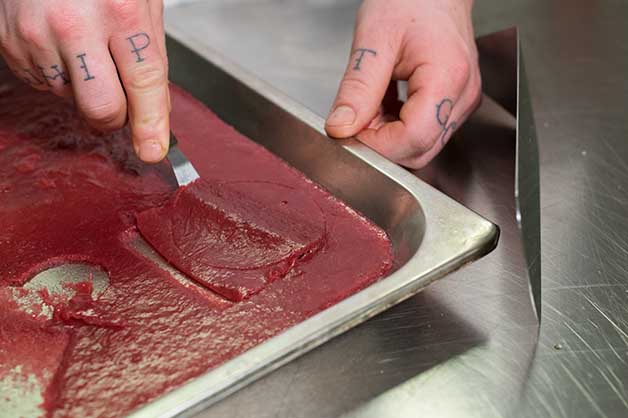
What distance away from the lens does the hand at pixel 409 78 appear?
1.38 m

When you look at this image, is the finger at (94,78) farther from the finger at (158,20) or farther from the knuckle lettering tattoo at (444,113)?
the knuckle lettering tattoo at (444,113)

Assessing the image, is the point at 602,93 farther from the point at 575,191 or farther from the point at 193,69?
the point at 193,69

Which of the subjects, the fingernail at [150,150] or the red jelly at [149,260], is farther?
the fingernail at [150,150]

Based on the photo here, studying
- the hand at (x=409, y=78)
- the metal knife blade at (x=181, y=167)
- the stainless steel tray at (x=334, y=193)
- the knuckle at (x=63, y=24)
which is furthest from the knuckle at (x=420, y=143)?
the knuckle at (x=63, y=24)

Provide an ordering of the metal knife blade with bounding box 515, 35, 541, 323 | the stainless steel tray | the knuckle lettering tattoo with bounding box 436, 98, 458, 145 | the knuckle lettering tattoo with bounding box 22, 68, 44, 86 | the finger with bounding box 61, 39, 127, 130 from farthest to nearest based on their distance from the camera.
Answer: the knuckle lettering tattoo with bounding box 436, 98, 458, 145
the knuckle lettering tattoo with bounding box 22, 68, 44, 86
the finger with bounding box 61, 39, 127, 130
the metal knife blade with bounding box 515, 35, 541, 323
the stainless steel tray

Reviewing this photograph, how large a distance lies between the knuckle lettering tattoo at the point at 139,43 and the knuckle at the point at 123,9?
0.03 meters

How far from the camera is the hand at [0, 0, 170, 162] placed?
3.87ft

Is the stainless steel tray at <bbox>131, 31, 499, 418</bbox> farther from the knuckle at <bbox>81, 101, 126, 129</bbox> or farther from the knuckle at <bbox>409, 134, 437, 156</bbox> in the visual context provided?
the knuckle at <bbox>81, 101, 126, 129</bbox>

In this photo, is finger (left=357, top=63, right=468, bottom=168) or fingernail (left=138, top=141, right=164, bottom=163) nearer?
fingernail (left=138, top=141, right=164, bottom=163)

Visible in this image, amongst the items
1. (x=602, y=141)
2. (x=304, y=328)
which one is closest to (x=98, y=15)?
(x=304, y=328)

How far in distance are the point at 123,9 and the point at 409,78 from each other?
57cm

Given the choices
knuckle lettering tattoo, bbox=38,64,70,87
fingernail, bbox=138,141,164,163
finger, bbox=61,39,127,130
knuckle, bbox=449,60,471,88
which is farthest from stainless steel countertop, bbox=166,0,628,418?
knuckle lettering tattoo, bbox=38,64,70,87

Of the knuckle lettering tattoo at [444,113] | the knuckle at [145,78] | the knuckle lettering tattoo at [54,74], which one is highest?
the knuckle at [145,78]

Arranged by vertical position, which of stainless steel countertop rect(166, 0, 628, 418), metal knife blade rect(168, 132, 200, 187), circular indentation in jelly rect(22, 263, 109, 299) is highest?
metal knife blade rect(168, 132, 200, 187)
